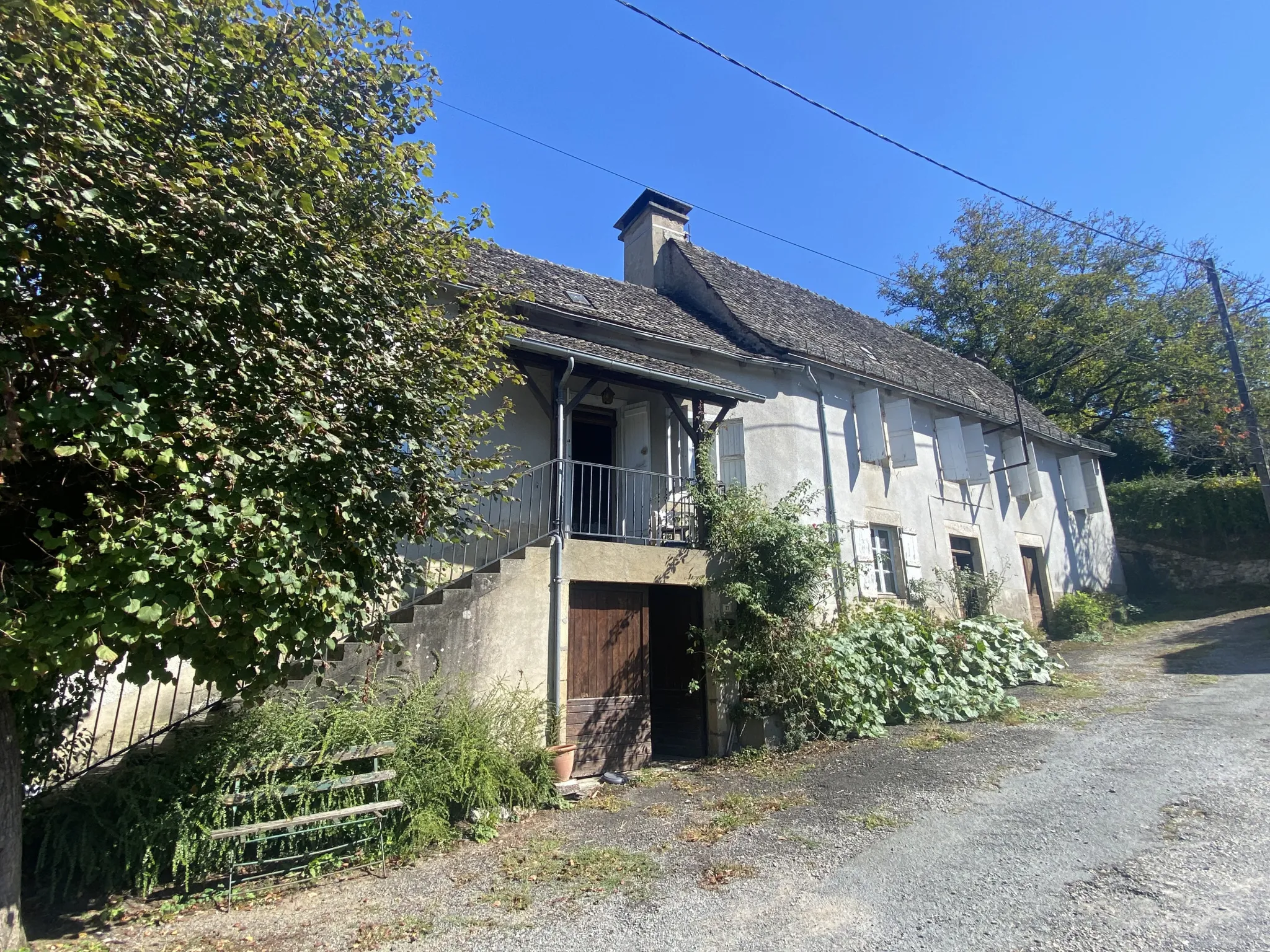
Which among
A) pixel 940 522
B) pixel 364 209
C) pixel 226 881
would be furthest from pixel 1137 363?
pixel 226 881

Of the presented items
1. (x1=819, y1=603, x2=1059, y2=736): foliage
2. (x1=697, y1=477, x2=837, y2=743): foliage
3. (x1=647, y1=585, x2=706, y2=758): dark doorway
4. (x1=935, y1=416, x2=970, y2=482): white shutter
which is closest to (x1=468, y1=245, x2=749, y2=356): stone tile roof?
(x1=697, y1=477, x2=837, y2=743): foliage

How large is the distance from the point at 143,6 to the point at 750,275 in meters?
13.0

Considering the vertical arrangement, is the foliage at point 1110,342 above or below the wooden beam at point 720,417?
above

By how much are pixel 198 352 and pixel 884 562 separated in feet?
35.6

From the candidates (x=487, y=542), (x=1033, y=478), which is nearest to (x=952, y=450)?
(x=1033, y=478)

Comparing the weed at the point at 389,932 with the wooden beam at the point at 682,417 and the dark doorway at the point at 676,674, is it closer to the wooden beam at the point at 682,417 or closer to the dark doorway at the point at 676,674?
the dark doorway at the point at 676,674

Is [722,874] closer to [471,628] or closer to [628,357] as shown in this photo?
[471,628]

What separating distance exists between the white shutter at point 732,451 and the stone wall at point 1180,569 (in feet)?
47.8

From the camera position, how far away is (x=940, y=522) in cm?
1288

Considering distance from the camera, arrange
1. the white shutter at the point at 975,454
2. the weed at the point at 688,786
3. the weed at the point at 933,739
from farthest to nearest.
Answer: the white shutter at the point at 975,454, the weed at the point at 933,739, the weed at the point at 688,786

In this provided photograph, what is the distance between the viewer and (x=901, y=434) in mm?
11938

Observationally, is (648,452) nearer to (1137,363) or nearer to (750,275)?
(750,275)

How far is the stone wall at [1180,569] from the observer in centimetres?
1598

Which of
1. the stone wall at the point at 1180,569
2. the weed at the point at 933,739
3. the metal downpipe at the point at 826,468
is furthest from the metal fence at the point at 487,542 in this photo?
the stone wall at the point at 1180,569
